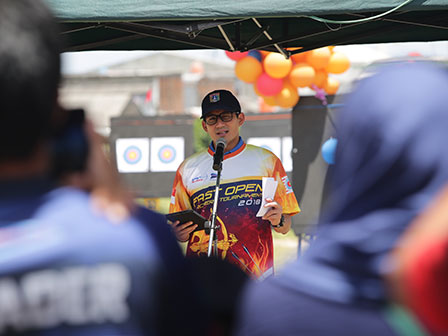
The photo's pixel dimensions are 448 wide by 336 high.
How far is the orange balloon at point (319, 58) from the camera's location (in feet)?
24.1

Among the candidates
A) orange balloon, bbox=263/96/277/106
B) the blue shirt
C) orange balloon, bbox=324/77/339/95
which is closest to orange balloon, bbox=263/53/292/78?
orange balloon, bbox=263/96/277/106

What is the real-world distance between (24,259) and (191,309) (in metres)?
0.27

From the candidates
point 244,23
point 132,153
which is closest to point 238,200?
point 244,23

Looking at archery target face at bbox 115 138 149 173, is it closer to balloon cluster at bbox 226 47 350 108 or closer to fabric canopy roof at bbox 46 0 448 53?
balloon cluster at bbox 226 47 350 108

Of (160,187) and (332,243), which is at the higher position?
(332,243)

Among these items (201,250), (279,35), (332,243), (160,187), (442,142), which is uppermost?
(279,35)

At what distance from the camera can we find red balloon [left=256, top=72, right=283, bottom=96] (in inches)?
294

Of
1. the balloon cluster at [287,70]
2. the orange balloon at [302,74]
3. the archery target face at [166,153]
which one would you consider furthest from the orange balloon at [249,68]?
the archery target face at [166,153]

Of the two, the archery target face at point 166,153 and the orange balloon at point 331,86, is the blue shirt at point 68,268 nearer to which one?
the orange balloon at point 331,86

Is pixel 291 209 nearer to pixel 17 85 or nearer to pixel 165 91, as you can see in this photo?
pixel 17 85

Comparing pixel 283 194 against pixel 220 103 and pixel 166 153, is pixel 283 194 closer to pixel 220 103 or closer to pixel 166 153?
pixel 220 103

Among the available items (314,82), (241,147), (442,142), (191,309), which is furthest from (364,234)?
(314,82)

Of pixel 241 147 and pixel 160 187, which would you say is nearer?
pixel 241 147

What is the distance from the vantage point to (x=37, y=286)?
922 mm
